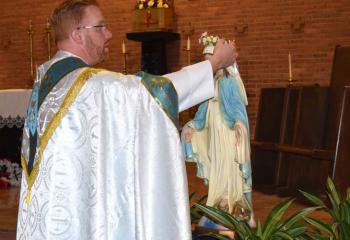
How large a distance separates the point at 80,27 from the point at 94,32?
0.22 ft

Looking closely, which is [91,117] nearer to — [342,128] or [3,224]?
[3,224]

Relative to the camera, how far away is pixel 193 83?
121 inches

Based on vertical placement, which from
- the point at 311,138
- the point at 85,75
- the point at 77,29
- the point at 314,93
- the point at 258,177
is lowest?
the point at 258,177

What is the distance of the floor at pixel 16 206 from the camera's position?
5.52 m

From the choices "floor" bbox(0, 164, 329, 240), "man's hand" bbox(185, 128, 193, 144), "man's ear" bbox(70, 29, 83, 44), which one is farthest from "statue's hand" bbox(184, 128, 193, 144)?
"man's ear" bbox(70, 29, 83, 44)

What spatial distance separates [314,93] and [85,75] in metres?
4.26

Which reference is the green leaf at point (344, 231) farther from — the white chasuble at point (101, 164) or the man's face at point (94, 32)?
the man's face at point (94, 32)

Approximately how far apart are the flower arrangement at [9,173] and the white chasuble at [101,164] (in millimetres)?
5047

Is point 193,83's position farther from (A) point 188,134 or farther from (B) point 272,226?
(A) point 188,134

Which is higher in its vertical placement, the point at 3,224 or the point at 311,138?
the point at 311,138

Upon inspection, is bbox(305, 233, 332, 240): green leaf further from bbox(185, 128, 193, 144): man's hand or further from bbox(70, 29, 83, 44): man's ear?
bbox(70, 29, 83, 44): man's ear

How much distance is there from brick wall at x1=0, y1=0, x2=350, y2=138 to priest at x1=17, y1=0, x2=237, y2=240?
6694mm

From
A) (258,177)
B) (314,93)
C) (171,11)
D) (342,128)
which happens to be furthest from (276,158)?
(171,11)

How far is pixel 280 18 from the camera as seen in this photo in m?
9.48
